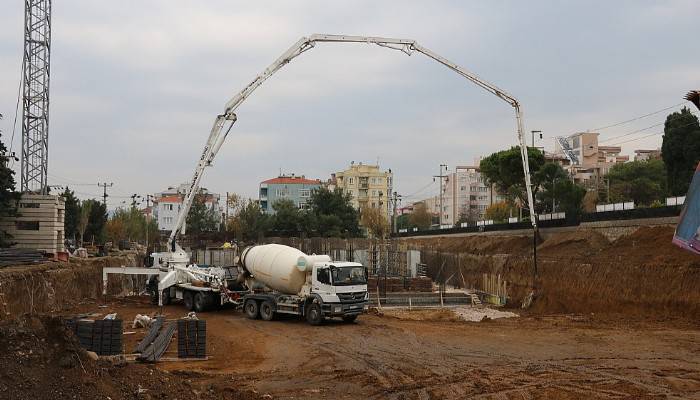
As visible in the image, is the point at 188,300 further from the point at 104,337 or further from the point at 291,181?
the point at 291,181

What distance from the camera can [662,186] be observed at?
76.4 metres

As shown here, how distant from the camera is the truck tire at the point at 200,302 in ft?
93.5

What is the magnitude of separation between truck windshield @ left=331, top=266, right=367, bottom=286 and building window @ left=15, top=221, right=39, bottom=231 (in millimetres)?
21934

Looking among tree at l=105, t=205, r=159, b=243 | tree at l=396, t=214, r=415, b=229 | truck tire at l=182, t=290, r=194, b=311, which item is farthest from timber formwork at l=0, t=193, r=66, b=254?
tree at l=396, t=214, r=415, b=229

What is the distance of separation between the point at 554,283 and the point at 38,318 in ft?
89.3

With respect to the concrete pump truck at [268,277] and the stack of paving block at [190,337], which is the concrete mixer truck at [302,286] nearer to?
the concrete pump truck at [268,277]

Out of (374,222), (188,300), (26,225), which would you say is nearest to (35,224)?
(26,225)

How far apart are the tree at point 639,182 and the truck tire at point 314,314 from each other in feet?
178

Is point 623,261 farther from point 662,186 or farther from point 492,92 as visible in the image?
point 662,186

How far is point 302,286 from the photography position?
2558 cm

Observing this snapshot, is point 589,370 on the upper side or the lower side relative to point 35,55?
lower

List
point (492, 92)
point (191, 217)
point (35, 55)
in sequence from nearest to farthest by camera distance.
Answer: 1. point (492, 92)
2. point (35, 55)
3. point (191, 217)

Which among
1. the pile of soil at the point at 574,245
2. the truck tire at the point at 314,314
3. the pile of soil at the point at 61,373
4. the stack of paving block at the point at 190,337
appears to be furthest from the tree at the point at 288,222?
the pile of soil at the point at 61,373

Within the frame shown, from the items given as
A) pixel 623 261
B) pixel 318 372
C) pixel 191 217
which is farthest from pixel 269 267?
pixel 191 217
